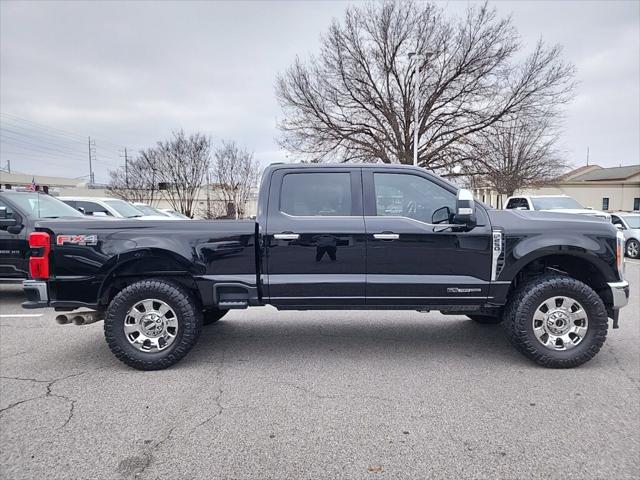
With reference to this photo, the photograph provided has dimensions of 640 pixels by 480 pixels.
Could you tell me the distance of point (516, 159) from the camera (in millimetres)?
25578

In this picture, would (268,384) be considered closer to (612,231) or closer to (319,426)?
(319,426)

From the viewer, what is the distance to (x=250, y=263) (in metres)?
4.05

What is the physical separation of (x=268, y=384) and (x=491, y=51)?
22667mm

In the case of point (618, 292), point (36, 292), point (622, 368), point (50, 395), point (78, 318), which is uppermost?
point (36, 292)

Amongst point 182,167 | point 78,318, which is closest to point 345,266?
point 78,318

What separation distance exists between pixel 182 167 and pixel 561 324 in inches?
964

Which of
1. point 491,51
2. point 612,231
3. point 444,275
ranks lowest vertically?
point 444,275

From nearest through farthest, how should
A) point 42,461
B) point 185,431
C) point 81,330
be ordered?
point 42,461, point 185,431, point 81,330

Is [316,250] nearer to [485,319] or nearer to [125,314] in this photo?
[125,314]

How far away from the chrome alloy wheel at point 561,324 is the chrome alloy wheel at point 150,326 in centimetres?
354

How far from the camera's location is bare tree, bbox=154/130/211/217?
24984 millimetres

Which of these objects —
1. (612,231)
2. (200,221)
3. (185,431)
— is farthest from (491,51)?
(185,431)

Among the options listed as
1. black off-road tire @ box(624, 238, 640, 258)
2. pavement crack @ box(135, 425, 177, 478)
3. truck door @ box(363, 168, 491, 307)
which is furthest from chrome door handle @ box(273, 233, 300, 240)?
black off-road tire @ box(624, 238, 640, 258)

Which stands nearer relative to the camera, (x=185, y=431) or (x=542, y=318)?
(x=185, y=431)
